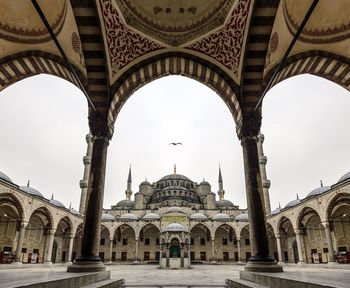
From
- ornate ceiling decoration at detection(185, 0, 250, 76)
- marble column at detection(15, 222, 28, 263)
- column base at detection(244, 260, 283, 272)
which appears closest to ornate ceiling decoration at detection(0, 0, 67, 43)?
ornate ceiling decoration at detection(185, 0, 250, 76)

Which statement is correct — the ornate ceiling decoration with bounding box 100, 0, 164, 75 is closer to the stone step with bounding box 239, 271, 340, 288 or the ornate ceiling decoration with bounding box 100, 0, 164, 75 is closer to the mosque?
the stone step with bounding box 239, 271, 340, 288

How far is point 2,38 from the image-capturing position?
7.78 meters

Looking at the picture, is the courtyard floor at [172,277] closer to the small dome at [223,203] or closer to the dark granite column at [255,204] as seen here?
the dark granite column at [255,204]

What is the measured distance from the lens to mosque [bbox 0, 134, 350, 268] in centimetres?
1964

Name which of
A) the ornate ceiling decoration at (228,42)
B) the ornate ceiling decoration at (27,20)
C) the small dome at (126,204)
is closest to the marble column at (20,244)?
the ornate ceiling decoration at (27,20)

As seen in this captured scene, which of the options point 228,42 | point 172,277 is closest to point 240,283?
point 172,277

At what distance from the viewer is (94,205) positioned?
7371 millimetres

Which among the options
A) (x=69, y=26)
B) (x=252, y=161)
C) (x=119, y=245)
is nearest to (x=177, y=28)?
(x=69, y=26)

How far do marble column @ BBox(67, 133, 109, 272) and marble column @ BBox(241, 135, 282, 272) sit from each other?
415cm

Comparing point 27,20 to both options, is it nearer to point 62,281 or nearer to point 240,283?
point 62,281

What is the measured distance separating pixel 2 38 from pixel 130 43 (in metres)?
3.83

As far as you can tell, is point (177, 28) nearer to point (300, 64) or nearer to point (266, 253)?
point (300, 64)

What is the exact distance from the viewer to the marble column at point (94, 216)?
6734mm

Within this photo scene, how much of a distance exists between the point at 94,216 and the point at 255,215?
4.51 m
